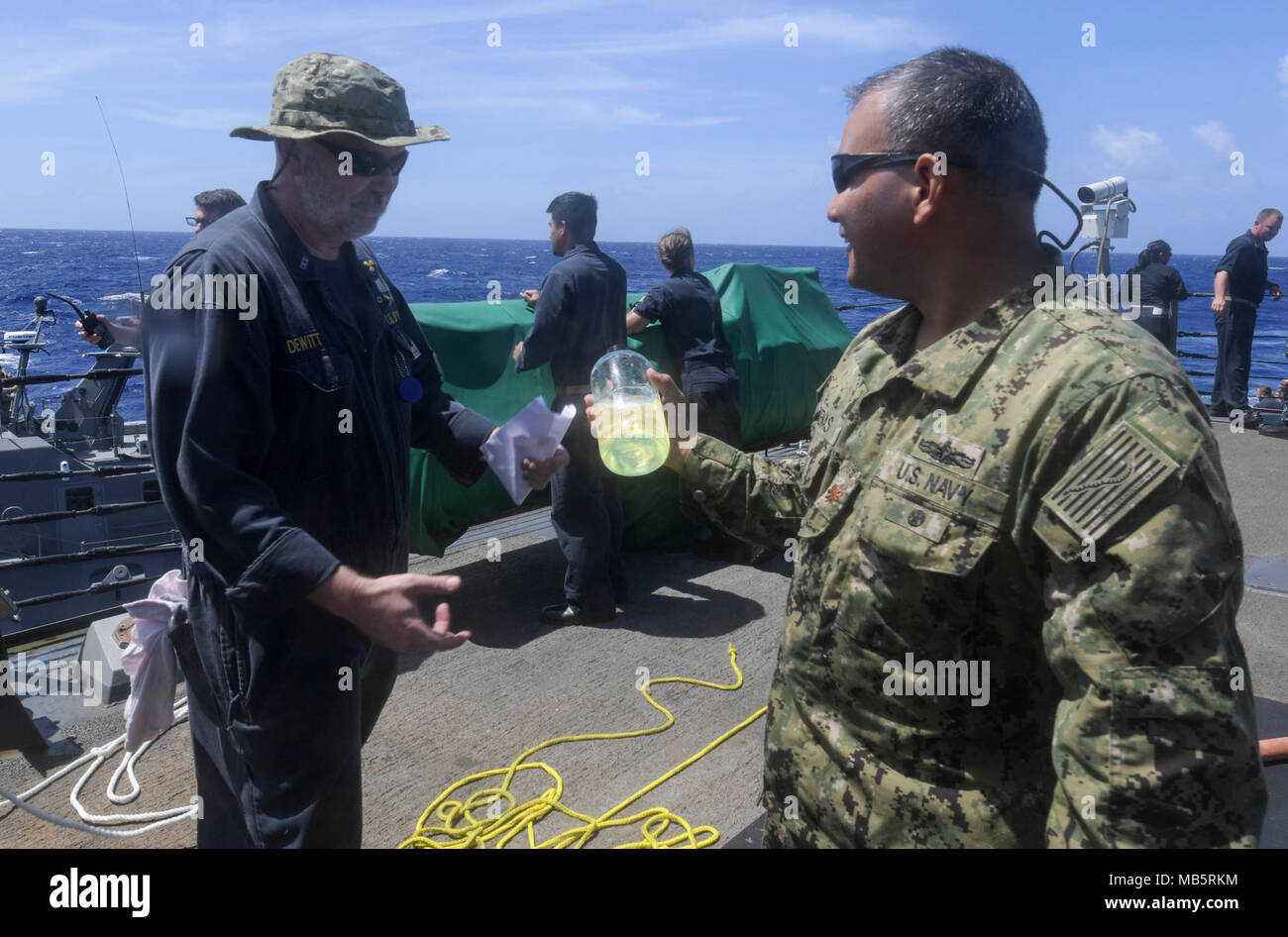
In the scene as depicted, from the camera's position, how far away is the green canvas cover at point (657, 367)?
588 centimetres

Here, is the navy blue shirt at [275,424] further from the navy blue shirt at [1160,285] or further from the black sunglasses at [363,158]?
the navy blue shirt at [1160,285]

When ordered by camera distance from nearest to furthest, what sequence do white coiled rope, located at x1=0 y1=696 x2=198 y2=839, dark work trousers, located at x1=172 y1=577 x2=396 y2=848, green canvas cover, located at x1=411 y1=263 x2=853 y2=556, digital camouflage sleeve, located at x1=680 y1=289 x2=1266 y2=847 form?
digital camouflage sleeve, located at x1=680 y1=289 x2=1266 y2=847, dark work trousers, located at x1=172 y1=577 x2=396 y2=848, white coiled rope, located at x1=0 y1=696 x2=198 y2=839, green canvas cover, located at x1=411 y1=263 x2=853 y2=556

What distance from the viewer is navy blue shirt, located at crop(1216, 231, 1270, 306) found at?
37.1 ft

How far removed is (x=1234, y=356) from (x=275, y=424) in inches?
498

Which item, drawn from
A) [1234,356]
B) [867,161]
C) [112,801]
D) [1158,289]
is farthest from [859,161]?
[1234,356]

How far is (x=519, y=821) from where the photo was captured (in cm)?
374

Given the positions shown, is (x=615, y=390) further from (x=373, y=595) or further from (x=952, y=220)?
(x=952, y=220)

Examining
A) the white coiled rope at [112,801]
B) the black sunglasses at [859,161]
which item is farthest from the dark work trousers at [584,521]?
the black sunglasses at [859,161]

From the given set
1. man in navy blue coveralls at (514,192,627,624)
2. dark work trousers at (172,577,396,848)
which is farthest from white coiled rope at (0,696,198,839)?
man in navy blue coveralls at (514,192,627,624)

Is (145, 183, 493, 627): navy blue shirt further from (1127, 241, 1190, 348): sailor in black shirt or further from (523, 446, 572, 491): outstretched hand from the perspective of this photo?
(1127, 241, 1190, 348): sailor in black shirt

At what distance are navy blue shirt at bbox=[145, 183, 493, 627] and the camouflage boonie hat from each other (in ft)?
0.60

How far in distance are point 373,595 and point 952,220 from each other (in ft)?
4.57

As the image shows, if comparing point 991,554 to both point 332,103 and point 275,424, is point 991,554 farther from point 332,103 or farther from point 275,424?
point 332,103

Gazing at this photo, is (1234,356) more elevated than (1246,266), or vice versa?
(1246,266)
